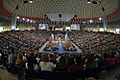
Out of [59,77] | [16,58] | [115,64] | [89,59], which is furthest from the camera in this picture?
[115,64]

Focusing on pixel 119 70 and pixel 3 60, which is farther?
pixel 3 60

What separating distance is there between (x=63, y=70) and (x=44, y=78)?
0.83 m

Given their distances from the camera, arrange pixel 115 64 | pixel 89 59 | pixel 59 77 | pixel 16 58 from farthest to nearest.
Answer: pixel 115 64 → pixel 16 58 → pixel 89 59 → pixel 59 77

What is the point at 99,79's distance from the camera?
10844mm

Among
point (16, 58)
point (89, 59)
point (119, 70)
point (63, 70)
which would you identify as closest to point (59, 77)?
point (63, 70)

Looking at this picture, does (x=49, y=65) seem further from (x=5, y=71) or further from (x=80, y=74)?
(x=5, y=71)

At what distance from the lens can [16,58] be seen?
1182cm

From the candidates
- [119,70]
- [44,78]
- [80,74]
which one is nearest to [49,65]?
[44,78]

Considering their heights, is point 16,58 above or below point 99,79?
above

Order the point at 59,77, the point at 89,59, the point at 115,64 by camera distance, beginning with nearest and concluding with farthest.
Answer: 1. the point at 59,77
2. the point at 89,59
3. the point at 115,64

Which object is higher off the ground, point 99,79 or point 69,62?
point 69,62

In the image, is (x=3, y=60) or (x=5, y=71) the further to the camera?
(x=3, y=60)

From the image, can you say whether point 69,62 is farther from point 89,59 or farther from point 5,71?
point 5,71

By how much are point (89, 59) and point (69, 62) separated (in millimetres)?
1052
